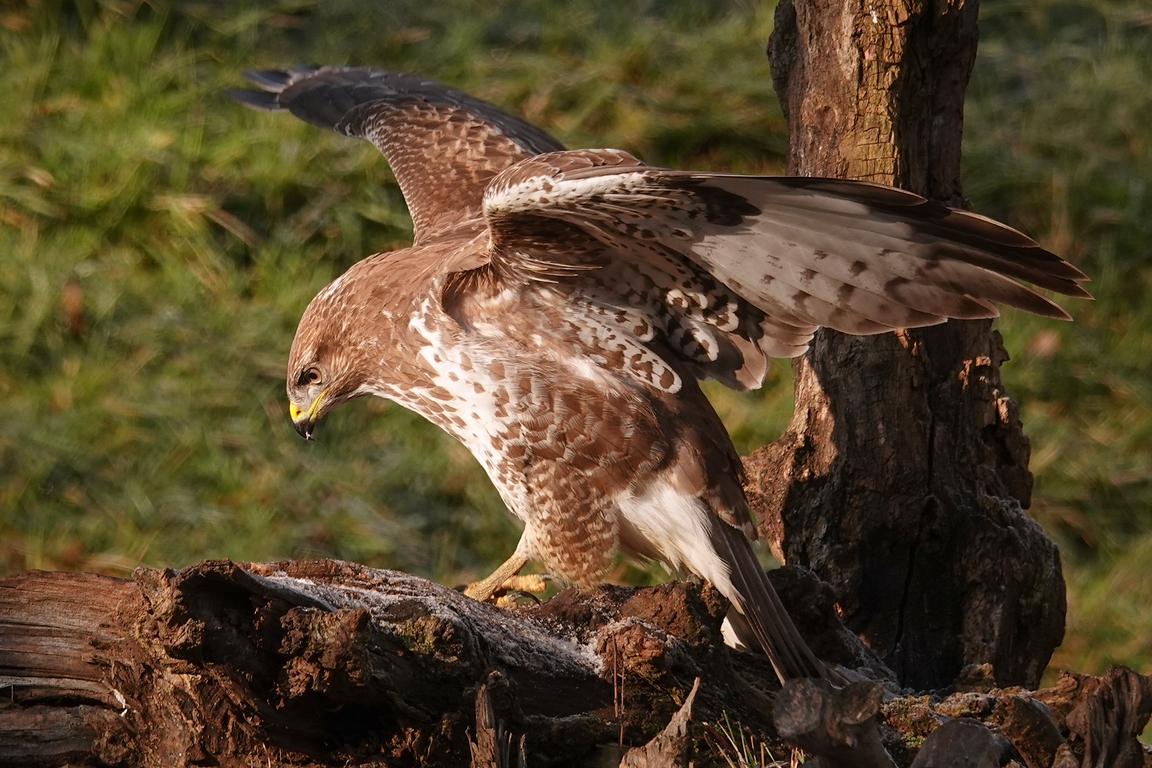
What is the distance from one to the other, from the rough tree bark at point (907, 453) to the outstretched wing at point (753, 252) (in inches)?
16.8

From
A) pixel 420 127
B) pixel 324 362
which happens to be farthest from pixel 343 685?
pixel 420 127

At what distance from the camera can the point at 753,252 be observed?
130 inches

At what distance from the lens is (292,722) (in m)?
2.66

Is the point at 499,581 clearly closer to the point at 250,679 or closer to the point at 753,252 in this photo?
the point at 753,252

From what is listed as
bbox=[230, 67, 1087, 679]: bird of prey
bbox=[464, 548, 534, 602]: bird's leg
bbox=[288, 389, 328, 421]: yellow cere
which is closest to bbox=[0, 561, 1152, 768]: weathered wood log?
bbox=[230, 67, 1087, 679]: bird of prey

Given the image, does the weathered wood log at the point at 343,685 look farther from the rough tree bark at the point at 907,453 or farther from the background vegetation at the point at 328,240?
the background vegetation at the point at 328,240

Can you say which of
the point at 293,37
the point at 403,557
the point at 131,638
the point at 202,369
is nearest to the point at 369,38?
the point at 293,37

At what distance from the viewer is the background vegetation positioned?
5801 millimetres

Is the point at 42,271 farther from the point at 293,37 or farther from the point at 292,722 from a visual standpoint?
the point at 292,722

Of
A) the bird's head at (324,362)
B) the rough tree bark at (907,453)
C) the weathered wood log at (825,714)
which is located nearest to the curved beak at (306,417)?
the bird's head at (324,362)

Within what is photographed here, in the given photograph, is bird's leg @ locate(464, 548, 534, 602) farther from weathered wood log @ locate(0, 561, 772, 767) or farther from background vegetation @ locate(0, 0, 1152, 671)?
background vegetation @ locate(0, 0, 1152, 671)

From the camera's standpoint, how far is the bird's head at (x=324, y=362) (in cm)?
410

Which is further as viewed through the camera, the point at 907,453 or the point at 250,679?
the point at 907,453

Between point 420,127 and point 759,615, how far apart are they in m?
2.55
